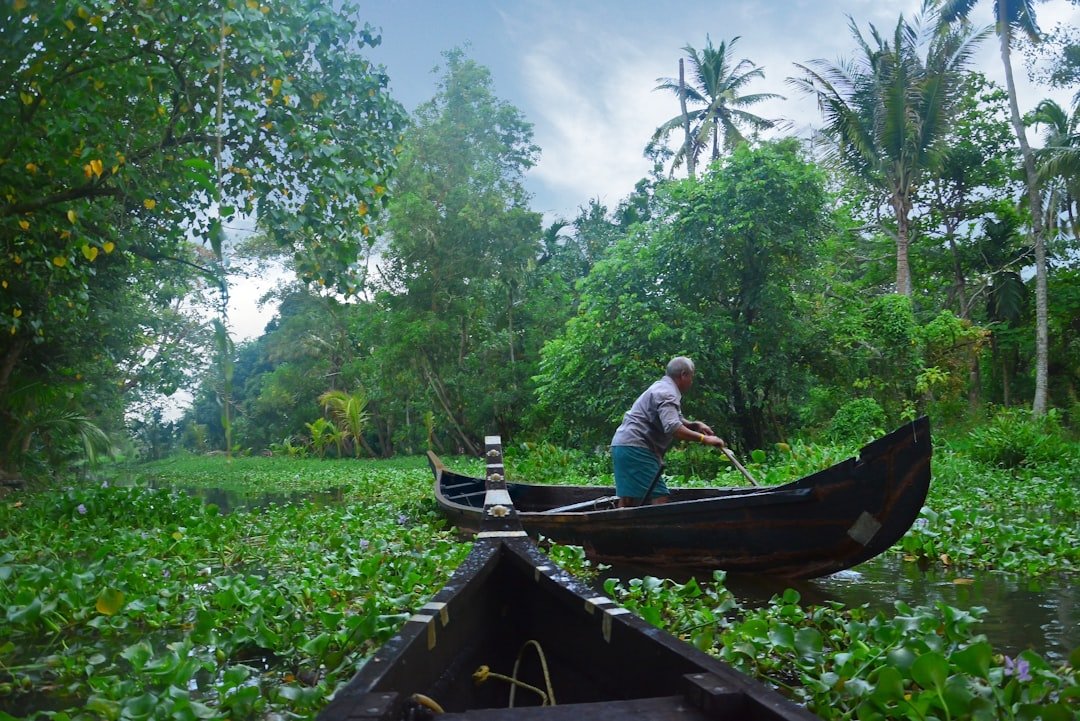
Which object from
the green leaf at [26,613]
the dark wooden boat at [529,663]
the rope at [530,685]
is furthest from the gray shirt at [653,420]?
the green leaf at [26,613]

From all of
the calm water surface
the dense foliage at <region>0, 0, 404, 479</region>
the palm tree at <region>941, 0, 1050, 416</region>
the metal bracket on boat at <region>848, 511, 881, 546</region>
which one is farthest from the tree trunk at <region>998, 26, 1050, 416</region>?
the dense foliage at <region>0, 0, 404, 479</region>

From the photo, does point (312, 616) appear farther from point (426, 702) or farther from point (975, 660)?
point (975, 660)

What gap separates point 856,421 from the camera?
12.6 metres

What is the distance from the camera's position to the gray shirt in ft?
18.9

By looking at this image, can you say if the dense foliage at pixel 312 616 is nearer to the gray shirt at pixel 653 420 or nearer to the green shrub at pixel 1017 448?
the gray shirt at pixel 653 420

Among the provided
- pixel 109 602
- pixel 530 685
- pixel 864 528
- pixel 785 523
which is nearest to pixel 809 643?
pixel 530 685

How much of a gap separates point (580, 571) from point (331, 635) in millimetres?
2536

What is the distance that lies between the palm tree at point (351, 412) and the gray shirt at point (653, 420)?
19.0m

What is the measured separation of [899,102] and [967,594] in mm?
13851

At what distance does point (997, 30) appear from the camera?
15461mm

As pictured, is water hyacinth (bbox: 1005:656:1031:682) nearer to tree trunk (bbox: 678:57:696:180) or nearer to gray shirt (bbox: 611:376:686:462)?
gray shirt (bbox: 611:376:686:462)

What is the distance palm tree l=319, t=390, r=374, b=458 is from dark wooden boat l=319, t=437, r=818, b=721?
21.4m

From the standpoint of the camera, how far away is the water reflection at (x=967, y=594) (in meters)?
3.59

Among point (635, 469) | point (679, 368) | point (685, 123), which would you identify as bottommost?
point (635, 469)
